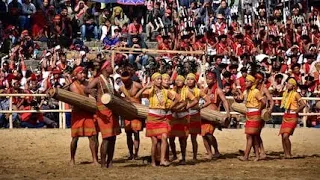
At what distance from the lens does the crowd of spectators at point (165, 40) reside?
89.1 feet

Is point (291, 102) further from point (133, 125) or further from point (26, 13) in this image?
point (26, 13)

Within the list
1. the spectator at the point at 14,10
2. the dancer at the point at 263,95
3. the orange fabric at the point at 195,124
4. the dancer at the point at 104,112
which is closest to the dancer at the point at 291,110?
the dancer at the point at 263,95

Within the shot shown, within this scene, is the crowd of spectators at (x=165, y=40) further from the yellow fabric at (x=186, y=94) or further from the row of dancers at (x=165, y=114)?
the yellow fabric at (x=186, y=94)

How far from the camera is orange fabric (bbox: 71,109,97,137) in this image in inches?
709

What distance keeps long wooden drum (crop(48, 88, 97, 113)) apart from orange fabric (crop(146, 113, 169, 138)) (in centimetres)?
101

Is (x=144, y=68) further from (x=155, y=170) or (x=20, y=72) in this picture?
(x=155, y=170)

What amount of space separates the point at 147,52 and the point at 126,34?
1369mm

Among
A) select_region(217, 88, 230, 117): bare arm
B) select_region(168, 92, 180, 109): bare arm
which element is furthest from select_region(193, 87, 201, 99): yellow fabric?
select_region(217, 88, 230, 117): bare arm

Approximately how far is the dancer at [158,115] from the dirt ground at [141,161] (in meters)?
0.43

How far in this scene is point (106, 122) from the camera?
56.4 feet

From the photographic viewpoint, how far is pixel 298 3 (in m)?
33.6

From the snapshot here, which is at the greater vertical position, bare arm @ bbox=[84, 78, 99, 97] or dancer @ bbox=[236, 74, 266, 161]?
bare arm @ bbox=[84, 78, 99, 97]

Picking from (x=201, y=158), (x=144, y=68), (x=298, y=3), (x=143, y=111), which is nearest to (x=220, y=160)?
(x=201, y=158)

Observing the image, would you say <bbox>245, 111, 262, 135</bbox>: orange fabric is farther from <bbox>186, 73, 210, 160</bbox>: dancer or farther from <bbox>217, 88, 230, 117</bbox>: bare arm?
<bbox>186, 73, 210, 160</bbox>: dancer
